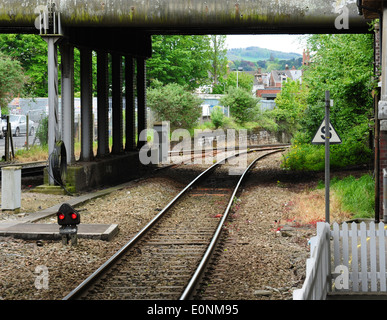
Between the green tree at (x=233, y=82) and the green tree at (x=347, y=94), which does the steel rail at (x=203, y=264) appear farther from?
the green tree at (x=233, y=82)

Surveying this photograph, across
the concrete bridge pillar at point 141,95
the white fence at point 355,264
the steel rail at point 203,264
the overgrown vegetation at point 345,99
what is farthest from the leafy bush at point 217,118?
the white fence at point 355,264

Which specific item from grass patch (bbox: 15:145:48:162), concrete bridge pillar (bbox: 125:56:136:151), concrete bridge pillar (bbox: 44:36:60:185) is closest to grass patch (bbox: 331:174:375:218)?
concrete bridge pillar (bbox: 44:36:60:185)

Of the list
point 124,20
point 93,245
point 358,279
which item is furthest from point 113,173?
point 358,279

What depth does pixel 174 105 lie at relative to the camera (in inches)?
1708

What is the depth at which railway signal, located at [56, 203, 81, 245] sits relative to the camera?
1181 cm

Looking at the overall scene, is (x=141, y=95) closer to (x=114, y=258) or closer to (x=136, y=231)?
(x=136, y=231)

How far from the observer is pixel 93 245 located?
12.3 meters

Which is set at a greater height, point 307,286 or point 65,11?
point 65,11

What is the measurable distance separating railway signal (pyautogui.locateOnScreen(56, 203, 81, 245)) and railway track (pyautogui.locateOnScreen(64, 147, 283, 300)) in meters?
1.04

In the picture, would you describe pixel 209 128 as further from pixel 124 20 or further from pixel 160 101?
pixel 124 20

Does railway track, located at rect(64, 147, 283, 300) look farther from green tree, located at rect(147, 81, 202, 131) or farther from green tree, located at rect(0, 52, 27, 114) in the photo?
green tree, located at rect(147, 81, 202, 131)

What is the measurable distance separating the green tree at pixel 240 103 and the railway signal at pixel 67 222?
42724 millimetres
